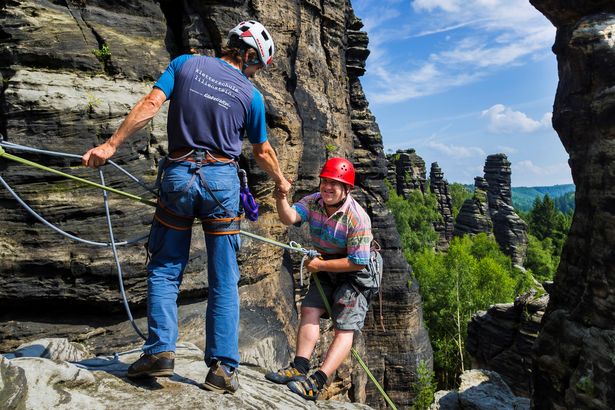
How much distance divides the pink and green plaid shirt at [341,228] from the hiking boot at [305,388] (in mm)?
1401

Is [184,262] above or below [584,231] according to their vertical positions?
below

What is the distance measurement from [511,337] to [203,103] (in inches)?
843

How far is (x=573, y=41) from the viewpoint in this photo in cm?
1273

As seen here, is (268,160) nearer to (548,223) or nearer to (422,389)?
(422,389)

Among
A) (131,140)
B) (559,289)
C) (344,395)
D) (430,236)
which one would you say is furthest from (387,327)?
(430,236)

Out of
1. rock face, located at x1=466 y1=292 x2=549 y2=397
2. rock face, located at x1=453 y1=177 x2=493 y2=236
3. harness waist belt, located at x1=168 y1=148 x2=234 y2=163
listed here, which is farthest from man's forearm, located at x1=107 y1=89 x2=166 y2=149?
rock face, located at x1=453 y1=177 x2=493 y2=236

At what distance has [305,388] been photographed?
186 inches

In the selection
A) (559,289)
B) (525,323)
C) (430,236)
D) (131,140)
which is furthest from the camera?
(430,236)

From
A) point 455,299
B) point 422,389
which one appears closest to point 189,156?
point 422,389

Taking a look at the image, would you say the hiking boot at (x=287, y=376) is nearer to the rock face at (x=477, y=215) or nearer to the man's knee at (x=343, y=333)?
the man's knee at (x=343, y=333)

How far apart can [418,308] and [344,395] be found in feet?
42.5

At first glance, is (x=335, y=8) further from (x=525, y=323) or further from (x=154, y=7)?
(x=525, y=323)

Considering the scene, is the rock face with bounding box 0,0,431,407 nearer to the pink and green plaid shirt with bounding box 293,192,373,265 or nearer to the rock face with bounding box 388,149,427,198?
the pink and green plaid shirt with bounding box 293,192,373,265

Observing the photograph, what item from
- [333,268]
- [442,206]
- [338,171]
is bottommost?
[333,268]
